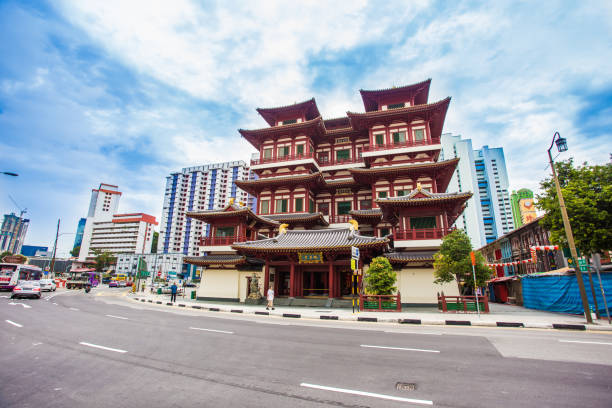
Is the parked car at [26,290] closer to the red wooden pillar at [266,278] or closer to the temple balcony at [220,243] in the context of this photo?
the temple balcony at [220,243]

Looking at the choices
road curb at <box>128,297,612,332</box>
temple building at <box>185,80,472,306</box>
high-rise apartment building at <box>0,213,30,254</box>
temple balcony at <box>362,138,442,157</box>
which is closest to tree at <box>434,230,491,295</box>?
temple building at <box>185,80,472,306</box>

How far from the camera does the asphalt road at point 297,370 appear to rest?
457 centimetres

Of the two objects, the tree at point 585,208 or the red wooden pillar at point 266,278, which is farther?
the red wooden pillar at point 266,278

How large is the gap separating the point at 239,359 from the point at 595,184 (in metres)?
22.3

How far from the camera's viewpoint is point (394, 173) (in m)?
28.5

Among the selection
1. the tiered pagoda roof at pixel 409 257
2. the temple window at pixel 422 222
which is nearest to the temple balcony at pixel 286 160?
the temple window at pixel 422 222

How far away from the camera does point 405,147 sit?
1177 inches

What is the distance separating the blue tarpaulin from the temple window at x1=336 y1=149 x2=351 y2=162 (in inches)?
821

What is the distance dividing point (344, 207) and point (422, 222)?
A: 1026cm

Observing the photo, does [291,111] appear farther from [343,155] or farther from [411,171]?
[411,171]

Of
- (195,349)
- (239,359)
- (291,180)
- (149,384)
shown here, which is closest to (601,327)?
(239,359)

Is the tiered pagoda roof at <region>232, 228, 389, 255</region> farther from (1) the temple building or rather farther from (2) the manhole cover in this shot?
(2) the manhole cover

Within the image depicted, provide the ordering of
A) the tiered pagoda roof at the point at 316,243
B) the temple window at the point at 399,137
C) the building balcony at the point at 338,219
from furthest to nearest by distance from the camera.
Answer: the building balcony at the point at 338,219 < the temple window at the point at 399,137 < the tiered pagoda roof at the point at 316,243

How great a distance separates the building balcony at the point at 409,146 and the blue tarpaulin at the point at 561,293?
1415cm
